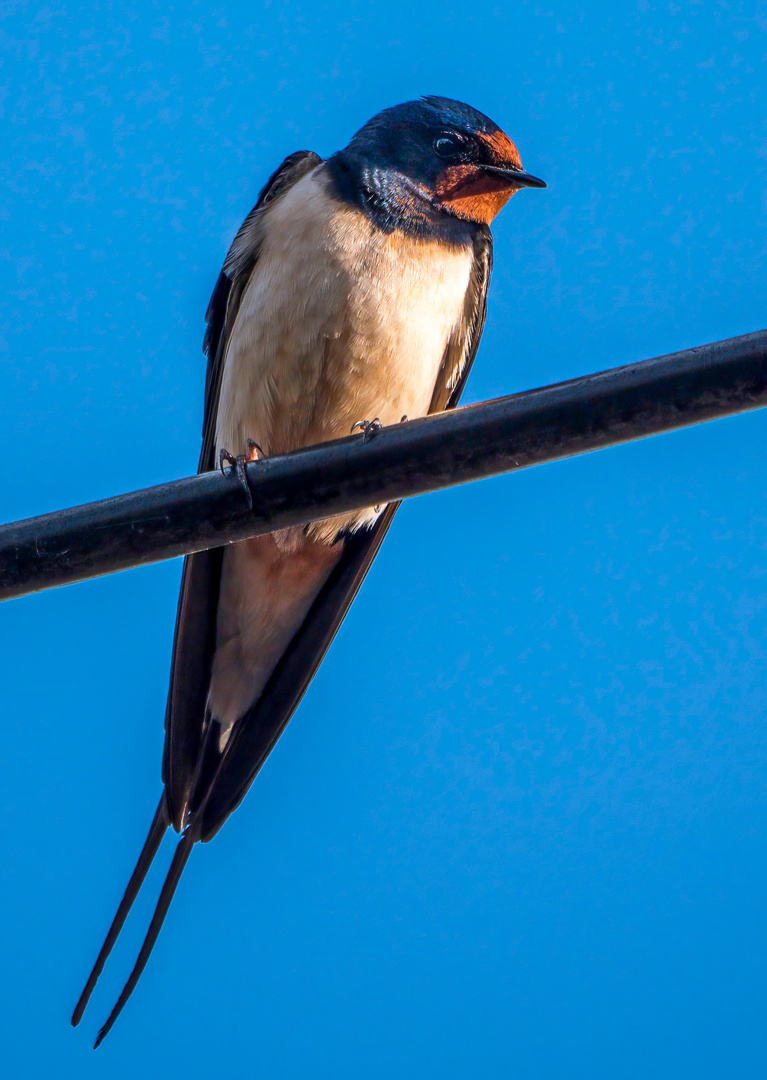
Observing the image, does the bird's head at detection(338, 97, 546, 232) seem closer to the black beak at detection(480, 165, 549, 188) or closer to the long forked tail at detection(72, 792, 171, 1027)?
the black beak at detection(480, 165, 549, 188)

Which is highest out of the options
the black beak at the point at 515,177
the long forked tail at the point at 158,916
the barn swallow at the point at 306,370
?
the black beak at the point at 515,177

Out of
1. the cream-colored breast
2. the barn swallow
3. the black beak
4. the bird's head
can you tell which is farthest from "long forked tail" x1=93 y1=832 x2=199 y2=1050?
the black beak

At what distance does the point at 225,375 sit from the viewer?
7.77 feet

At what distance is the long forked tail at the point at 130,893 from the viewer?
1707 mm

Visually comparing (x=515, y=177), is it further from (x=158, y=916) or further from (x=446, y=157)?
(x=158, y=916)

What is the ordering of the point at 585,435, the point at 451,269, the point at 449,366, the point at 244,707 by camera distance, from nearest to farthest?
the point at 585,435, the point at 244,707, the point at 451,269, the point at 449,366

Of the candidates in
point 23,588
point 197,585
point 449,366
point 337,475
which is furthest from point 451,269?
point 23,588

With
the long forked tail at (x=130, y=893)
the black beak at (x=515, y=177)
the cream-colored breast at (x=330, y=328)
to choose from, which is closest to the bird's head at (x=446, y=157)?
the black beak at (x=515, y=177)

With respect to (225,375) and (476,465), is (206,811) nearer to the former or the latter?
(225,375)

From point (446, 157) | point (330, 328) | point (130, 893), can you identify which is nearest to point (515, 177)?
point (446, 157)

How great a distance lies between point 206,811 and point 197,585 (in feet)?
1.67

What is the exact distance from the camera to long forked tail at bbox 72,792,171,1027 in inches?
67.2

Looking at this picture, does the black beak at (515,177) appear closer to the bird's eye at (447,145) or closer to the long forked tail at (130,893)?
the bird's eye at (447,145)

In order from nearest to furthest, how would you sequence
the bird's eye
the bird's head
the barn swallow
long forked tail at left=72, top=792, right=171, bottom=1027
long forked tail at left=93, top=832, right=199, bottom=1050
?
long forked tail at left=72, top=792, right=171, bottom=1027, long forked tail at left=93, top=832, right=199, bottom=1050, the barn swallow, the bird's head, the bird's eye
